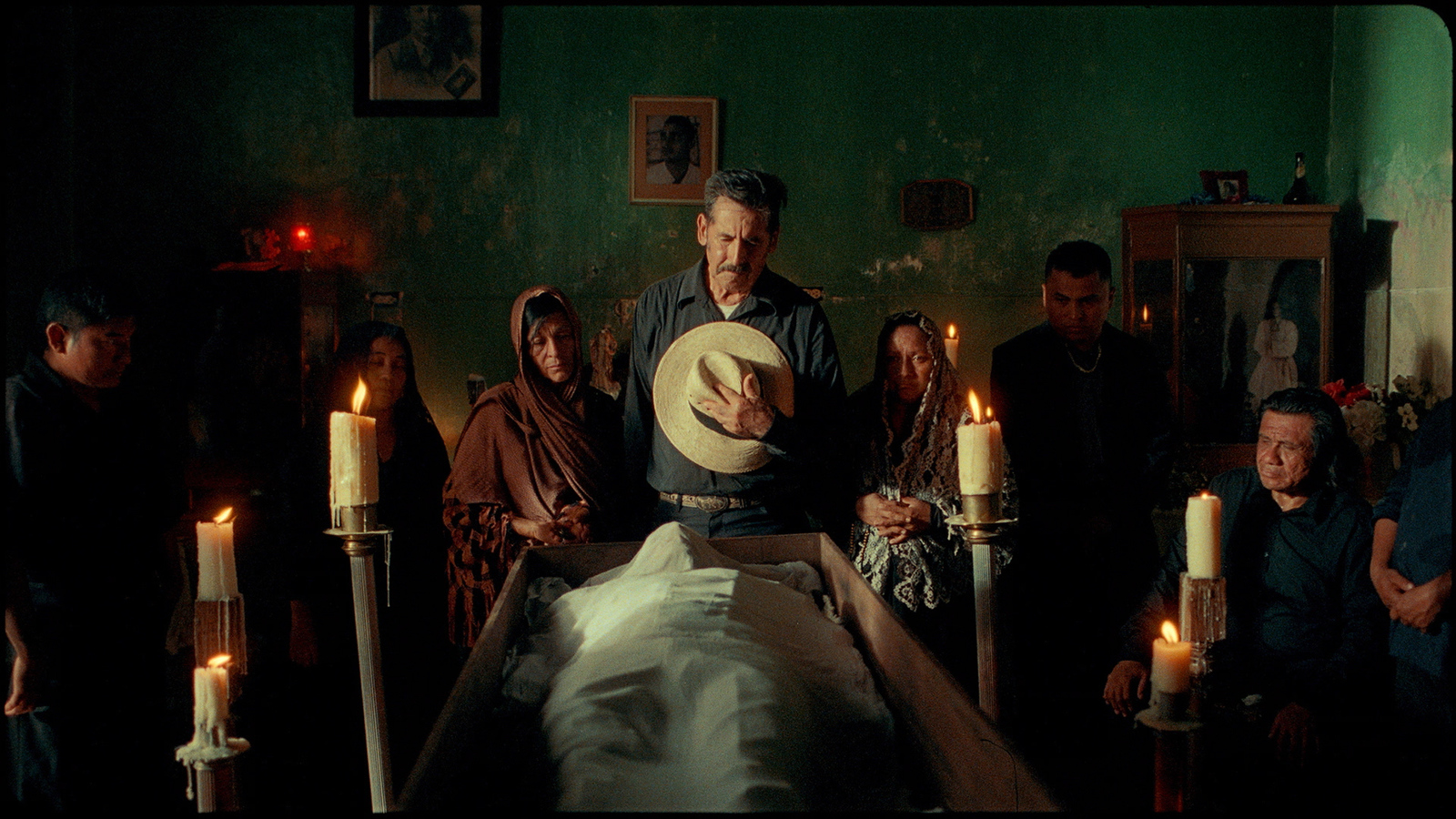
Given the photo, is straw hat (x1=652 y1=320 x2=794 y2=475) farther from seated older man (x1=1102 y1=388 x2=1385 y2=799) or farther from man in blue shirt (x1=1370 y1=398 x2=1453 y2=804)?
man in blue shirt (x1=1370 y1=398 x2=1453 y2=804)

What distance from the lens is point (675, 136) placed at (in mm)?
5273

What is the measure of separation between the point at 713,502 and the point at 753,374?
44 cm

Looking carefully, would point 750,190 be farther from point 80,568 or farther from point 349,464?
point 80,568

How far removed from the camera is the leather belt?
2.95 metres

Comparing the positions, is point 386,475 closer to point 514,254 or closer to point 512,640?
point 512,640

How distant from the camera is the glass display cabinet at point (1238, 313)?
4762 millimetres

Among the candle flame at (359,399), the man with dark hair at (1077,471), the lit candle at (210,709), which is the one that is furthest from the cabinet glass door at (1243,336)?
the lit candle at (210,709)

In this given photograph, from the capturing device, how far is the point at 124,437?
2.62 m

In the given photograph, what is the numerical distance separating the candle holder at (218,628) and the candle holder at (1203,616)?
156 cm

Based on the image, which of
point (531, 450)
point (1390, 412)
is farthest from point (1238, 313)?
point (531, 450)

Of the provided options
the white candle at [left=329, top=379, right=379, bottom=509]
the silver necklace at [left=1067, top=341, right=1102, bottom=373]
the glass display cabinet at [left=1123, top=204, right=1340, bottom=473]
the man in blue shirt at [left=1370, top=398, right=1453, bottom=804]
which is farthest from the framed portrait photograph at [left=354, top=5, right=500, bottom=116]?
the man in blue shirt at [left=1370, top=398, right=1453, bottom=804]

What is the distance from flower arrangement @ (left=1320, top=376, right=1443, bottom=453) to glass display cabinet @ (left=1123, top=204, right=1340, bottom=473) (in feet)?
1.86

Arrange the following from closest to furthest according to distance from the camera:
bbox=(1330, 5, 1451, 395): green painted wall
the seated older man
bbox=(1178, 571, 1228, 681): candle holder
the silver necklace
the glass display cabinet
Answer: bbox=(1178, 571, 1228, 681): candle holder
the seated older man
the silver necklace
bbox=(1330, 5, 1451, 395): green painted wall
the glass display cabinet

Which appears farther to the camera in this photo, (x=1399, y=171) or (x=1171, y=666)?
(x=1399, y=171)
